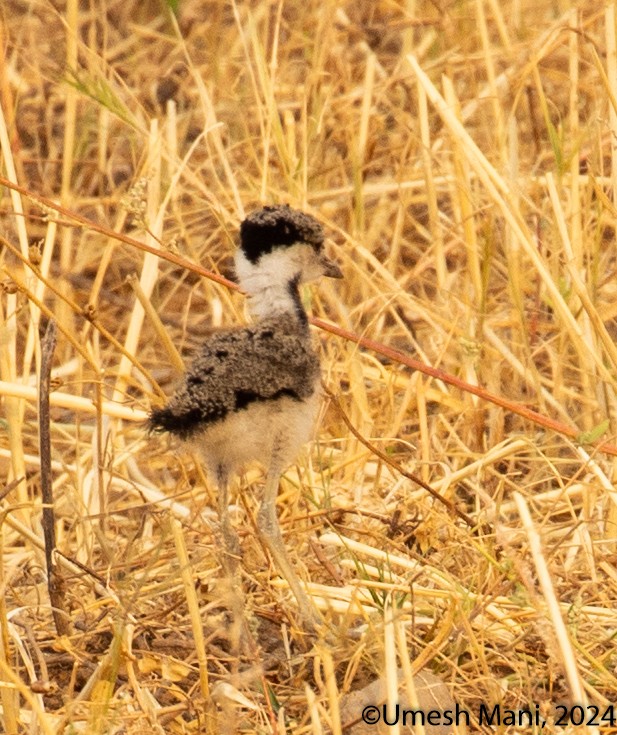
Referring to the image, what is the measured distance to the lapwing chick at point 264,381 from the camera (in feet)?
8.11

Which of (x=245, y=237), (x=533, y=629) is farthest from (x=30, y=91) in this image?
(x=533, y=629)

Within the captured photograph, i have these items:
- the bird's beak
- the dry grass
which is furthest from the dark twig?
the bird's beak

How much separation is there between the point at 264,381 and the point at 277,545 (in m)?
0.41

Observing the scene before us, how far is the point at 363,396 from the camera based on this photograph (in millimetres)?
3545

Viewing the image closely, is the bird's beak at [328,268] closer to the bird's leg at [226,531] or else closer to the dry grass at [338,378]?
the dry grass at [338,378]

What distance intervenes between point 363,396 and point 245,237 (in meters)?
0.90

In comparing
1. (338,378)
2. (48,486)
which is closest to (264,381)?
(48,486)

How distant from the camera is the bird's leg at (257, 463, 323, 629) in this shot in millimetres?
2721

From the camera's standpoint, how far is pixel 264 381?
8.23 ft

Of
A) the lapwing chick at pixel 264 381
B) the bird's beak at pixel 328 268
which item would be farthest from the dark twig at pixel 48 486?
the bird's beak at pixel 328 268

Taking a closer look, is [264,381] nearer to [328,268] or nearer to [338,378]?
[328,268]

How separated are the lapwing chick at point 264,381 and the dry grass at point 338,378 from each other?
15 cm

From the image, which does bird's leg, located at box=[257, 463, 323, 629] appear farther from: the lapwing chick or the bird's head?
the bird's head

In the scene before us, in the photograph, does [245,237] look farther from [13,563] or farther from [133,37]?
[133,37]
